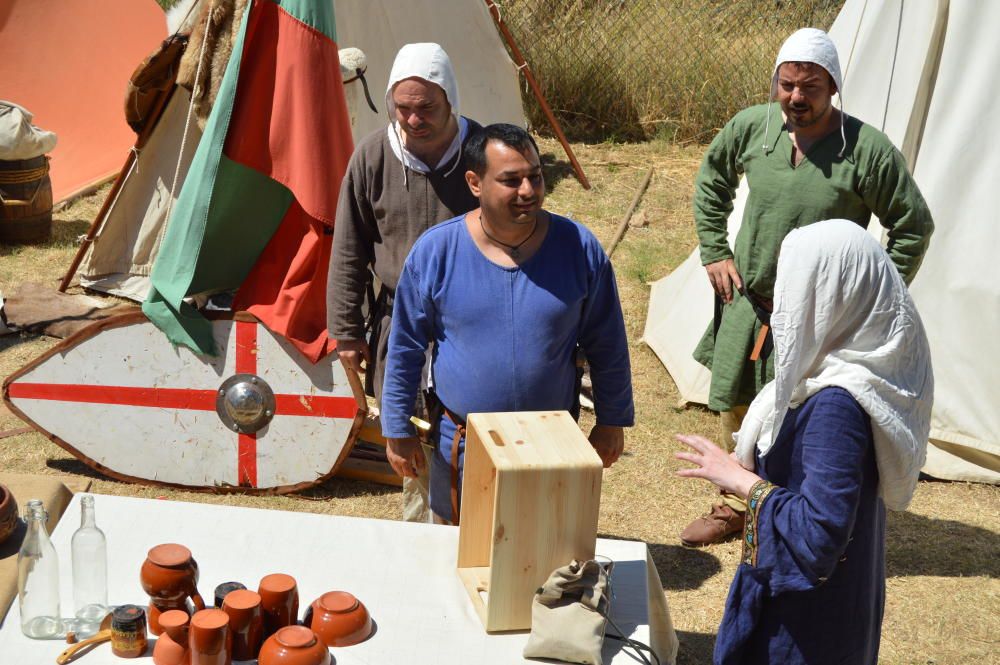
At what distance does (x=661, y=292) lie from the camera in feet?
18.5

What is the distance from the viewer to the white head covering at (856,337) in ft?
6.14

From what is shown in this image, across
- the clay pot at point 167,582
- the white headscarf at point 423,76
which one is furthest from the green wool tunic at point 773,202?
the clay pot at point 167,582

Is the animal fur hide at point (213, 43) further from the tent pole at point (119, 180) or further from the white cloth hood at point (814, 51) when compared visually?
the white cloth hood at point (814, 51)

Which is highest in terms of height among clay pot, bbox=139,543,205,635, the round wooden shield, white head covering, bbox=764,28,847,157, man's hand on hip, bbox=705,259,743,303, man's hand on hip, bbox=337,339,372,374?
white head covering, bbox=764,28,847,157

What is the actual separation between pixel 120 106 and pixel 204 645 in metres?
6.64

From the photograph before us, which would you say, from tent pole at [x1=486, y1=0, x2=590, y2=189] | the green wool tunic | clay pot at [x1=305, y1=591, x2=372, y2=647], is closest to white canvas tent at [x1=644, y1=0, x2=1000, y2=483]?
the green wool tunic

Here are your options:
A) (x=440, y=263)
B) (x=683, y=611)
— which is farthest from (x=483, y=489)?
(x=683, y=611)

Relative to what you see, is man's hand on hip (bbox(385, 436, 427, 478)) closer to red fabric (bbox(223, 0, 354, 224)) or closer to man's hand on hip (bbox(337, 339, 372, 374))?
man's hand on hip (bbox(337, 339, 372, 374))

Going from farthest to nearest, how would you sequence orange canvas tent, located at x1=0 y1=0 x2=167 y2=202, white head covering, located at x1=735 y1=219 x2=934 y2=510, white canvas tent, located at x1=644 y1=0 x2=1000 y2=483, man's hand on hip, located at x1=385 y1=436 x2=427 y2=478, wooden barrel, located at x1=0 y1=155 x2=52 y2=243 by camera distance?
1. orange canvas tent, located at x1=0 y1=0 x2=167 y2=202
2. wooden barrel, located at x1=0 y1=155 x2=52 y2=243
3. white canvas tent, located at x1=644 y1=0 x2=1000 y2=483
4. man's hand on hip, located at x1=385 y1=436 x2=427 y2=478
5. white head covering, located at x1=735 y1=219 x2=934 y2=510

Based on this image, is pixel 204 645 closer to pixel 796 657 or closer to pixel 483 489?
pixel 483 489

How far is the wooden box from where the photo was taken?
2051mm

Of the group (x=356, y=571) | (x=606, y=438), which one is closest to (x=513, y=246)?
(x=606, y=438)

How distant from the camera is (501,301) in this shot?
2.54 m

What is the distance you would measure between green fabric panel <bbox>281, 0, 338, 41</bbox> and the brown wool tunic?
77cm
